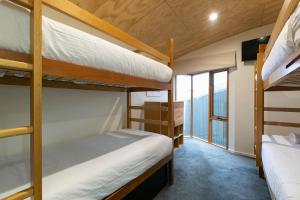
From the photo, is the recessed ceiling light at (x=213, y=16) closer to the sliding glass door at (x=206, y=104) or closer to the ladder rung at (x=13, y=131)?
the sliding glass door at (x=206, y=104)

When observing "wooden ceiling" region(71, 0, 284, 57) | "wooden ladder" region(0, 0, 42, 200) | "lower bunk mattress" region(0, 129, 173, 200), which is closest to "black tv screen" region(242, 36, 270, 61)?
"wooden ceiling" region(71, 0, 284, 57)

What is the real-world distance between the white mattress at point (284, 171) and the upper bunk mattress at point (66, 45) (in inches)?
51.1

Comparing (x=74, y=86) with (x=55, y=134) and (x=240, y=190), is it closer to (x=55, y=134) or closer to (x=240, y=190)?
(x=55, y=134)

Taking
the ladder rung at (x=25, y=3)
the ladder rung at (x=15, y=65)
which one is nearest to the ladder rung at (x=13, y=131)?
the ladder rung at (x=15, y=65)

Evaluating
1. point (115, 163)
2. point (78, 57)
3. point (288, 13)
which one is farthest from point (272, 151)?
point (78, 57)

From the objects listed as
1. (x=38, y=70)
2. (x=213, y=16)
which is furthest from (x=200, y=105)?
(x=38, y=70)

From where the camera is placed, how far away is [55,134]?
6.04 feet

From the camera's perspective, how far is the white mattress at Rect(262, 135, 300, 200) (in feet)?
2.97

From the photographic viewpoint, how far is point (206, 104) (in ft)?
13.9

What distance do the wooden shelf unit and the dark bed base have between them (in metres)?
1.00

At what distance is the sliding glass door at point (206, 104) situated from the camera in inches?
151

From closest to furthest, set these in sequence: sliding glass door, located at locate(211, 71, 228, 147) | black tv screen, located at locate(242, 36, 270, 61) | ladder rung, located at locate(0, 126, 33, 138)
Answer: ladder rung, located at locate(0, 126, 33, 138) → black tv screen, located at locate(242, 36, 270, 61) → sliding glass door, located at locate(211, 71, 228, 147)

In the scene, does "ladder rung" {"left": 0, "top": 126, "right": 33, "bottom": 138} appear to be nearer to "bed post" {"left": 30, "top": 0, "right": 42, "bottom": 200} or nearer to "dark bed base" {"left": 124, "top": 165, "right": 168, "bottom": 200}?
"bed post" {"left": 30, "top": 0, "right": 42, "bottom": 200}

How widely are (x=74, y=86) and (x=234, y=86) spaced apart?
3.04 metres
